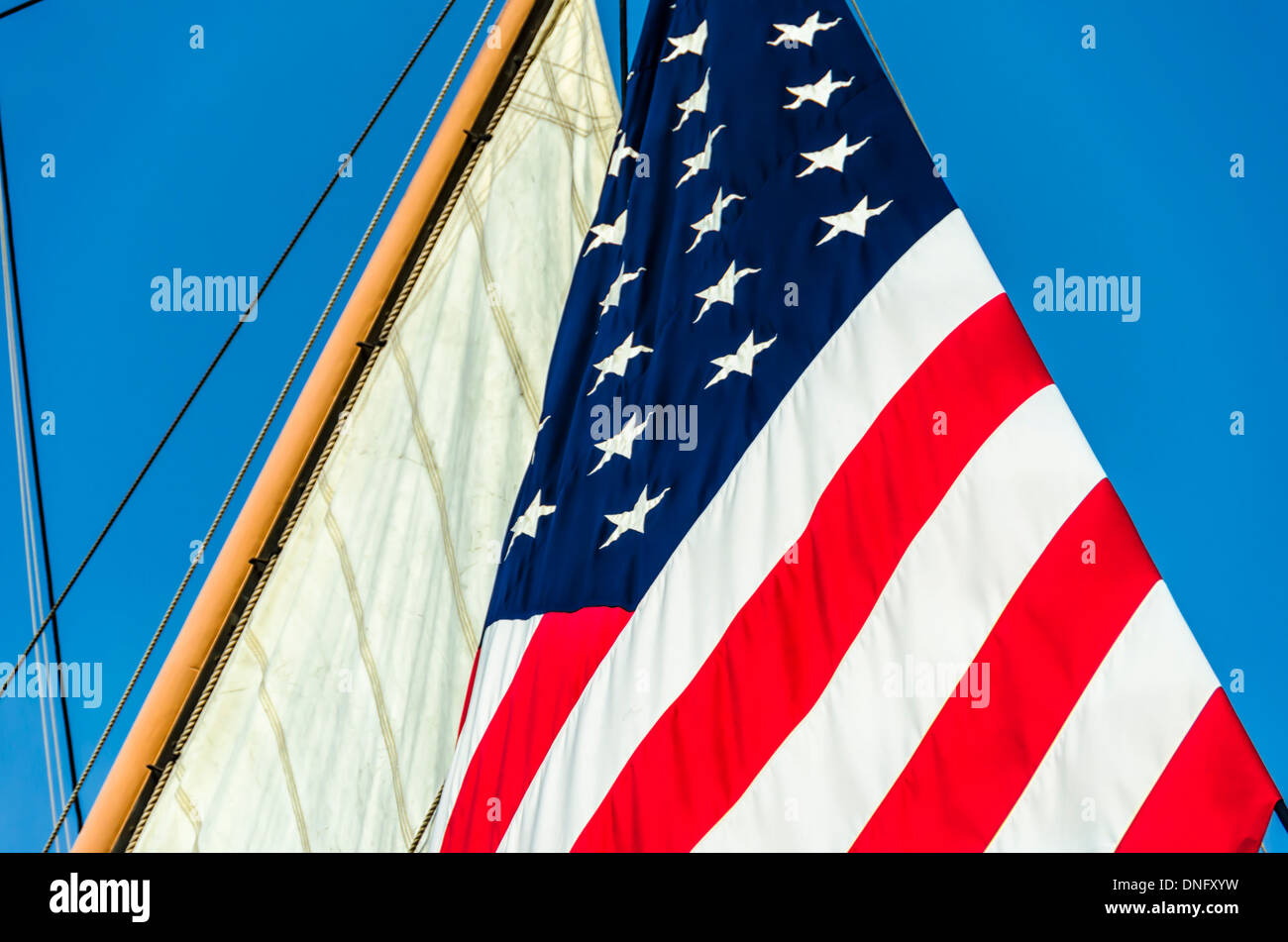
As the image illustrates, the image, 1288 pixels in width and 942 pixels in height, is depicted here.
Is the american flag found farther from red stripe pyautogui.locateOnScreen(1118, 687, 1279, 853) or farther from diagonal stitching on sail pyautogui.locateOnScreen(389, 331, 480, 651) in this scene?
diagonal stitching on sail pyautogui.locateOnScreen(389, 331, 480, 651)

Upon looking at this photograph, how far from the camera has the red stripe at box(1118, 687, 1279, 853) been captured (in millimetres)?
3164

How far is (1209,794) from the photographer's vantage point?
3.22 metres

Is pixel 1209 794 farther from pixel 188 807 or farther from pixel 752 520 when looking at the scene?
pixel 188 807

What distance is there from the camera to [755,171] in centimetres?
474

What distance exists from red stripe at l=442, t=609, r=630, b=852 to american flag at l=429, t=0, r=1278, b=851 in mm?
12

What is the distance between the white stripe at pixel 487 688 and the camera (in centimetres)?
429

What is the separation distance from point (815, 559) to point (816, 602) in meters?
0.15

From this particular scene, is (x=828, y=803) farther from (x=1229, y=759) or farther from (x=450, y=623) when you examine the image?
(x=450, y=623)

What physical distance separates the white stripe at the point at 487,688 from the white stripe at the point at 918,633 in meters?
1.05

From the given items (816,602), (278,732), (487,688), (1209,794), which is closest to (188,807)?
(278,732)

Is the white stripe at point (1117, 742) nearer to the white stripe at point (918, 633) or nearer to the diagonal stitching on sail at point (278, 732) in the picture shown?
the white stripe at point (918, 633)

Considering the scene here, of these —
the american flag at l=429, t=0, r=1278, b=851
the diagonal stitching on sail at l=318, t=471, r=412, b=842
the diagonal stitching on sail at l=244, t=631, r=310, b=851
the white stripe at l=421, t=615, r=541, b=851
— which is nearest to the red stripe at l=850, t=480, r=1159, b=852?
the american flag at l=429, t=0, r=1278, b=851
